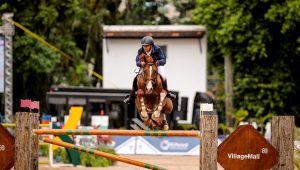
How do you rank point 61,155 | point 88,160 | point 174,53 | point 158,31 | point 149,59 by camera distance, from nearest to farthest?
1. point 149,59
2. point 88,160
3. point 61,155
4. point 158,31
5. point 174,53

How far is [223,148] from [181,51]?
2638 cm

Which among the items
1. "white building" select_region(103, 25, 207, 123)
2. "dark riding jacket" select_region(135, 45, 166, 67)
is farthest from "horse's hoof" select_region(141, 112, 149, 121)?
"white building" select_region(103, 25, 207, 123)

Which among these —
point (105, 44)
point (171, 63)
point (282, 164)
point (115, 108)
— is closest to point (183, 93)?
point (171, 63)

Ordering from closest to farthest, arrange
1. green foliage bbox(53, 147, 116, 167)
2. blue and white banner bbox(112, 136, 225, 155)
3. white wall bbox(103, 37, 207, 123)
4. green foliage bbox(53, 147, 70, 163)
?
green foliage bbox(53, 147, 116, 167), green foliage bbox(53, 147, 70, 163), blue and white banner bbox(112, 136, 225, 155), white wall bbox(103, 37, 207, 123)

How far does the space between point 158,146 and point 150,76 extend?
15276 millimetres

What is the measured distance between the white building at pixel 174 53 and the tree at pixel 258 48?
2.81 ft

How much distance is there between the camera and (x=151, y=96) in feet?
45.2

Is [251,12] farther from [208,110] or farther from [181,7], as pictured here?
[208,110]

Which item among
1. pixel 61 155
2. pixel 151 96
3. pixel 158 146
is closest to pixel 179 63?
pixel 158 146

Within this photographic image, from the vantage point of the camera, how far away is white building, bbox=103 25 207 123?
1526 inches

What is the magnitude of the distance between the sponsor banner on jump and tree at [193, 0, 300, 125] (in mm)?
9475

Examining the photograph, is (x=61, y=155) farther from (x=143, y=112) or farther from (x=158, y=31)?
(x=158, y=31)

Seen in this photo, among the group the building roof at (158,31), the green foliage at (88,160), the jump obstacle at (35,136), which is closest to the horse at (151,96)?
the jump obstacle at (35,136)

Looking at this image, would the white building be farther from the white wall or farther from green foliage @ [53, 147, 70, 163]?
green foliage @ [53, 147, 70, 163]
